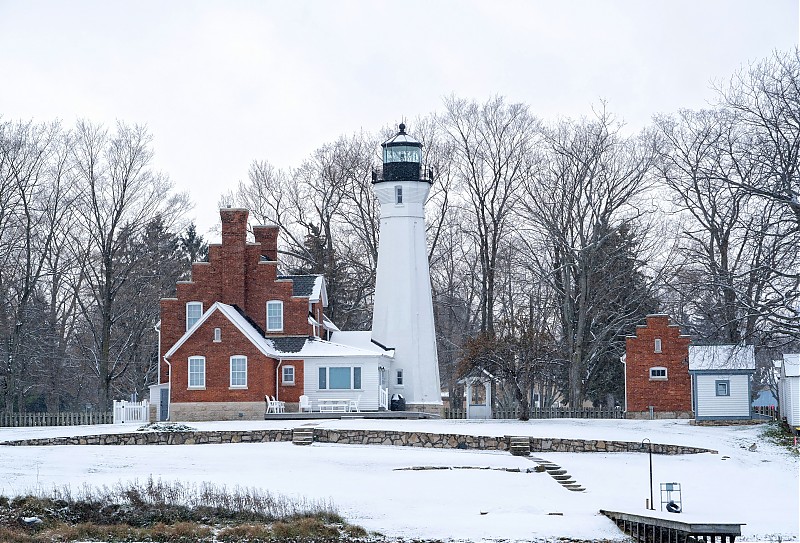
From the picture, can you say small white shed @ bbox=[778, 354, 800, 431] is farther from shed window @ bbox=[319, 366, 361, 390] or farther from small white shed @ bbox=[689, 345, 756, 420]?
shed window @ bbox=[319, 366, 361, 390]

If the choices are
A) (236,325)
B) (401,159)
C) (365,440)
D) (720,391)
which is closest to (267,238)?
(401,159)

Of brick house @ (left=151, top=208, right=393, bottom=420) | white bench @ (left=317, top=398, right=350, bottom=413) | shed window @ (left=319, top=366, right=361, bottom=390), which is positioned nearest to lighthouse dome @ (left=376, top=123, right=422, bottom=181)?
brick house @ (left=151, top=208, right=393, bottom=420)

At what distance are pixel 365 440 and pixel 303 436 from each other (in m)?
1.99

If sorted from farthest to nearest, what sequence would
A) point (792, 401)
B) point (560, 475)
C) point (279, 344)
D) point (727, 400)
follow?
point (279, 344) → point (727, 400) → point (792, 401) → point (560, 475)

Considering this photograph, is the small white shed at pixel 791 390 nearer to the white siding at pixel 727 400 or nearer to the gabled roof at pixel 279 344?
the white siding at pixel 727 400

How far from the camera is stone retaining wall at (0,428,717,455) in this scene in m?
38.1

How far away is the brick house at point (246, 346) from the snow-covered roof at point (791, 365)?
15.3 meters

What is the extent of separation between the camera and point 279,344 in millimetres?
49781

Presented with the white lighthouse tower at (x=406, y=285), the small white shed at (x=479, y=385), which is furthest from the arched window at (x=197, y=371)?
the small white shed at (x=479, y=385)

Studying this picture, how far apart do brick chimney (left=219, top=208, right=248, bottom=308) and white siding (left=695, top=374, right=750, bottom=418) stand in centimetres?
1883

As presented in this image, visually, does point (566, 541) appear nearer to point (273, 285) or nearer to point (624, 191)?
point (273, 285)

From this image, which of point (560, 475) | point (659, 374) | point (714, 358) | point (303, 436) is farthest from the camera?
point (659, 374)

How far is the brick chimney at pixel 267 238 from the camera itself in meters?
53.9

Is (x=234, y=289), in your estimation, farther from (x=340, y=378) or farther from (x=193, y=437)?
(x=193, y=437)
